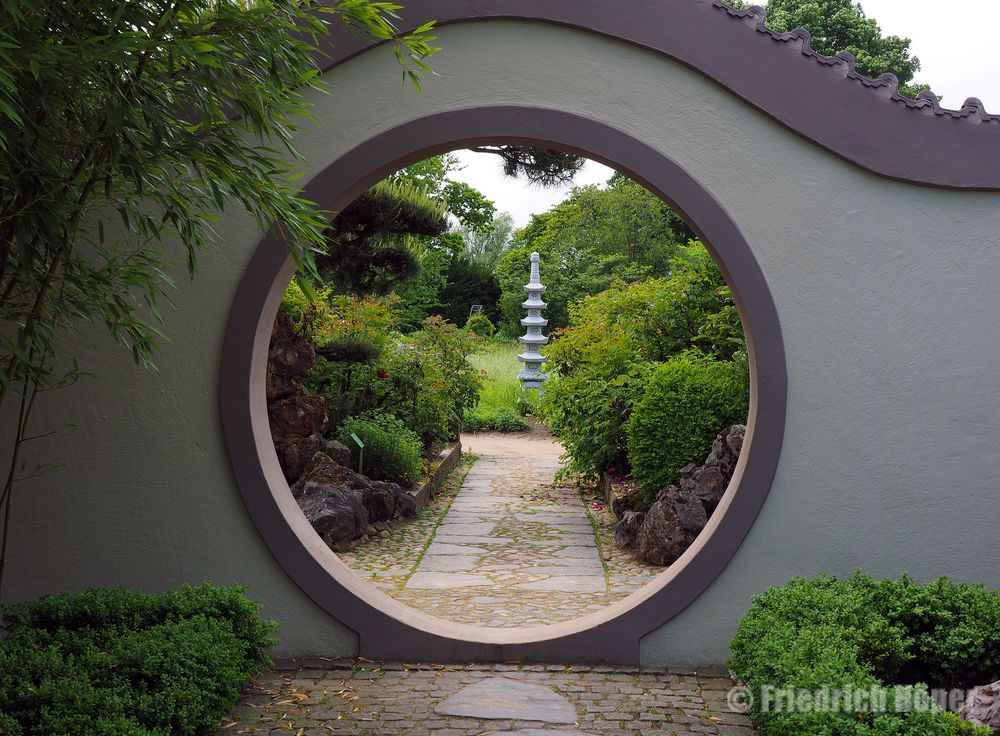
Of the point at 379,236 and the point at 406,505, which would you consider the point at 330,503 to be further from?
the point at 379,236

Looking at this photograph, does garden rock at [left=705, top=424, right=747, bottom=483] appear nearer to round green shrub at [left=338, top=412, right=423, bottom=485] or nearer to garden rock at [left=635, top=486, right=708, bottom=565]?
garden rock at [left=635, top=486, right=708, bottom=565]

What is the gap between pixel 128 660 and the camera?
3508 mm

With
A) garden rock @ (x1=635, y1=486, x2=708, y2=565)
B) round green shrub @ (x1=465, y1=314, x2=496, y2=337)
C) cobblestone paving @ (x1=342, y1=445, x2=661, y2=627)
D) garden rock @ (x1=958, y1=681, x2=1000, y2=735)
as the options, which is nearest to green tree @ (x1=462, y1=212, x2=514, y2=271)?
round green shrub @ (x1=465, y1=314, x2=496, y2=337)

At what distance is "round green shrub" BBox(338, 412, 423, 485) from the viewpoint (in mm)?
8445

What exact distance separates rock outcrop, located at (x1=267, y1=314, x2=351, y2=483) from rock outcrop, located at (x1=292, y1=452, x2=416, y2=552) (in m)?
0.15

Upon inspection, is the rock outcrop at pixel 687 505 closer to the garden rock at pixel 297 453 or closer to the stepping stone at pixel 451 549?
the stepping stone at pixel 451 549

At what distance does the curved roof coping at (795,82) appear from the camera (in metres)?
4.36

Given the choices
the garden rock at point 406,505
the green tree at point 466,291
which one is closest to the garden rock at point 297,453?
the garden rock at point 406,505

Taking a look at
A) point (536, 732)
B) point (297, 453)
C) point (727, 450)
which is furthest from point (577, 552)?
point (536, 732)

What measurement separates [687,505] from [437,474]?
11.1ft

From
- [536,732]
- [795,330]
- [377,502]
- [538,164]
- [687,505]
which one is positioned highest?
[538,164]

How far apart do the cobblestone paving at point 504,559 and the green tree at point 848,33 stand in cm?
1516

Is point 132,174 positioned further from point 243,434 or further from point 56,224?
point 243,434

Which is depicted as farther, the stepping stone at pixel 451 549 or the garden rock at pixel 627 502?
the garden rock at pixel 627 502
